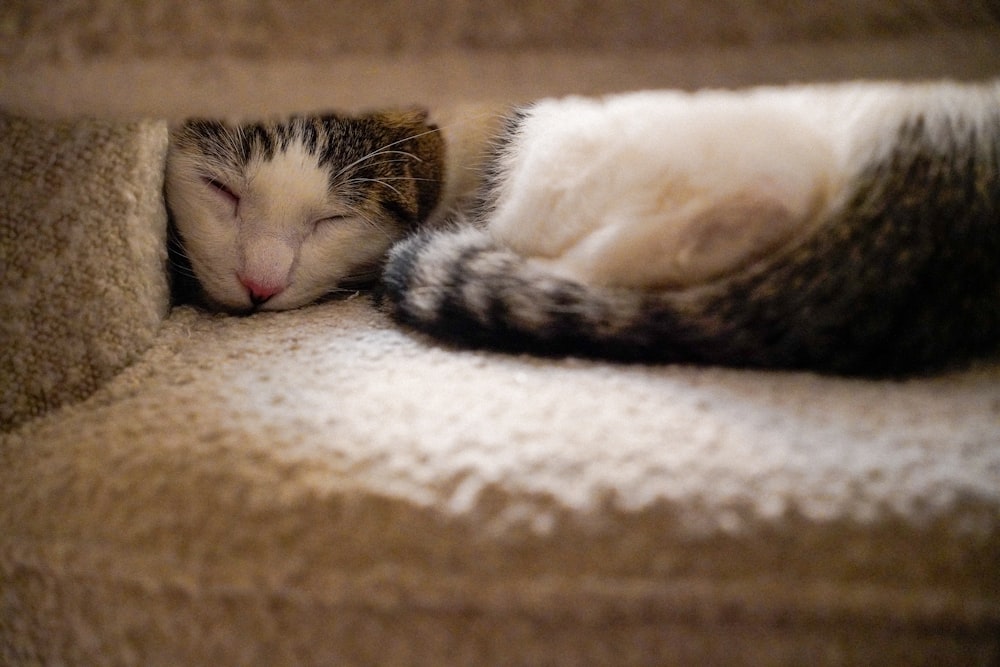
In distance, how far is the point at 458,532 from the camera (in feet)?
1.44

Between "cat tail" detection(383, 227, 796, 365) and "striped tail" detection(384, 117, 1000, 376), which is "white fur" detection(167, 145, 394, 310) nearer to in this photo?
"cat tail" detection(383, 227, 796, 365)

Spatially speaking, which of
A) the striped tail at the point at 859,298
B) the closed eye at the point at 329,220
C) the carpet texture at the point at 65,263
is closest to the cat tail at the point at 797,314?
the striped tail at the point at 859,298

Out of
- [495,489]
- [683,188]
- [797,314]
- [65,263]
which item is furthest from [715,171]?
[65,263]

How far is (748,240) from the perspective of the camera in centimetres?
61

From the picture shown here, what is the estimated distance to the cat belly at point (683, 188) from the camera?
609 millimetres

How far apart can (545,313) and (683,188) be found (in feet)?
0.58

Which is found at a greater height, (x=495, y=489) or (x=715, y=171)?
(x=715, y=171)

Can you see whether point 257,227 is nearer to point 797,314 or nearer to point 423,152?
point 423,152

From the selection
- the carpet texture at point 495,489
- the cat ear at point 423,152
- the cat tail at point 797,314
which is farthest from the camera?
the cat ear at point 423,152

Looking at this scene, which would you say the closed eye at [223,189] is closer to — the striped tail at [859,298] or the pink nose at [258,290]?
the pink nose at [258,290]

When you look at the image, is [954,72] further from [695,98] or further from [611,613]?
[611,613]

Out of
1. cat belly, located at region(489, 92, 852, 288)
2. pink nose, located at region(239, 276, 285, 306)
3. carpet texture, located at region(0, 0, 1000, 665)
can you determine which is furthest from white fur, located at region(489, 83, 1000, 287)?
pink nose, located at region(239, 276, 285, 306)

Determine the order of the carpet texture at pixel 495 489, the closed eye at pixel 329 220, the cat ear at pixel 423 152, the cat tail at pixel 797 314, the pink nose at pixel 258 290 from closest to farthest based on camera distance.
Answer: the carpet texture at pixel 495 489
the cat tail at pixel 797 314
the pink nose at pixel 258 290
the closed eye at pixel 329 220
the cat ear at pixel 423 152

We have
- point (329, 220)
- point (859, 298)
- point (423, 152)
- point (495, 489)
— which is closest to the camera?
point (495, 489)
